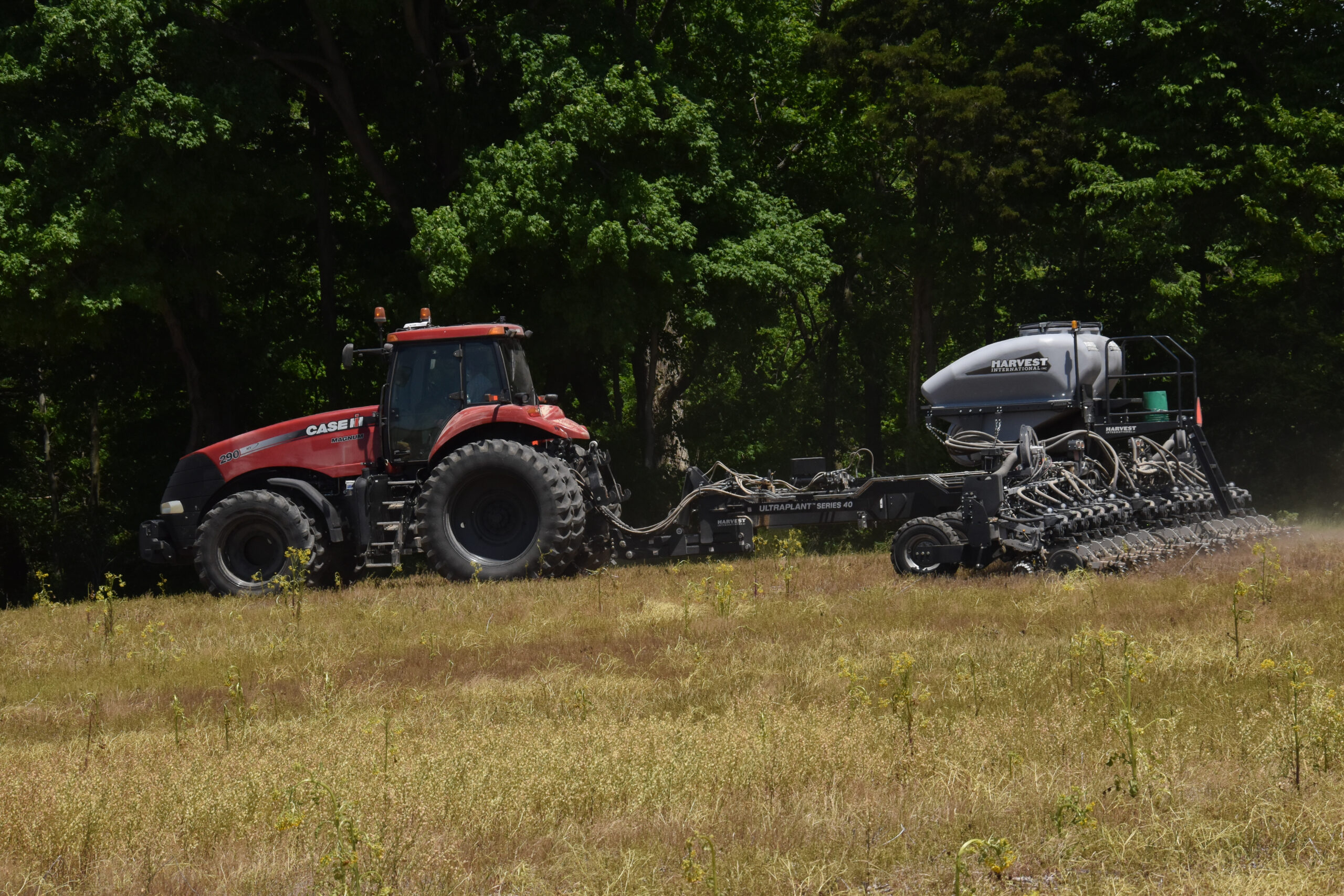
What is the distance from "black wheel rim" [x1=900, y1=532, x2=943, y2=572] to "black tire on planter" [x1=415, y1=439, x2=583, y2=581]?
10.7 feet

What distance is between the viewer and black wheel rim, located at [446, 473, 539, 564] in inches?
514

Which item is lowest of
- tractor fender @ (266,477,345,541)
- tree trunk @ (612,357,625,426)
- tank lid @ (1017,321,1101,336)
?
tractor fender @ (266,477,345,541)

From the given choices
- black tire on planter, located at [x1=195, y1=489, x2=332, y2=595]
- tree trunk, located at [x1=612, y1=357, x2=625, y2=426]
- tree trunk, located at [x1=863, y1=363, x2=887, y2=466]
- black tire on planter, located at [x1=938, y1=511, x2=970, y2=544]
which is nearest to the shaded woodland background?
tree trunk, located at [x1=612, y1=357, x2=625, y2=426]

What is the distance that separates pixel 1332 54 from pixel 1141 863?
18728 mm

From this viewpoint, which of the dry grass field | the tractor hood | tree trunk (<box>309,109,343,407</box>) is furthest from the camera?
tree trunk (<box>309,109,343,407</box>)

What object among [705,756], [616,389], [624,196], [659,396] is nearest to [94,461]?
[616,389]

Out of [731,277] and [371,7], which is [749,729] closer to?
[731,277]

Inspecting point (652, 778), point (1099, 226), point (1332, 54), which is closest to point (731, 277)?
point (1099, 226)

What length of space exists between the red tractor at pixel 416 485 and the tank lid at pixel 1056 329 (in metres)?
5.54

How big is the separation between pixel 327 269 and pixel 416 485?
9.39 m

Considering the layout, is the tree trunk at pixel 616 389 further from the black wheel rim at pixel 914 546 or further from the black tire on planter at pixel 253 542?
the black wheel rim at pixel 914 546

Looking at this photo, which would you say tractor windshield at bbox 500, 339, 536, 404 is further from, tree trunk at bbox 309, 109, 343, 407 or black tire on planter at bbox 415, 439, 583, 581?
tree trunk at bbox 309, 109, 343, 407

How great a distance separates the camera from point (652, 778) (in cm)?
526

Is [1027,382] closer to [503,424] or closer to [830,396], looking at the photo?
[503,424]
